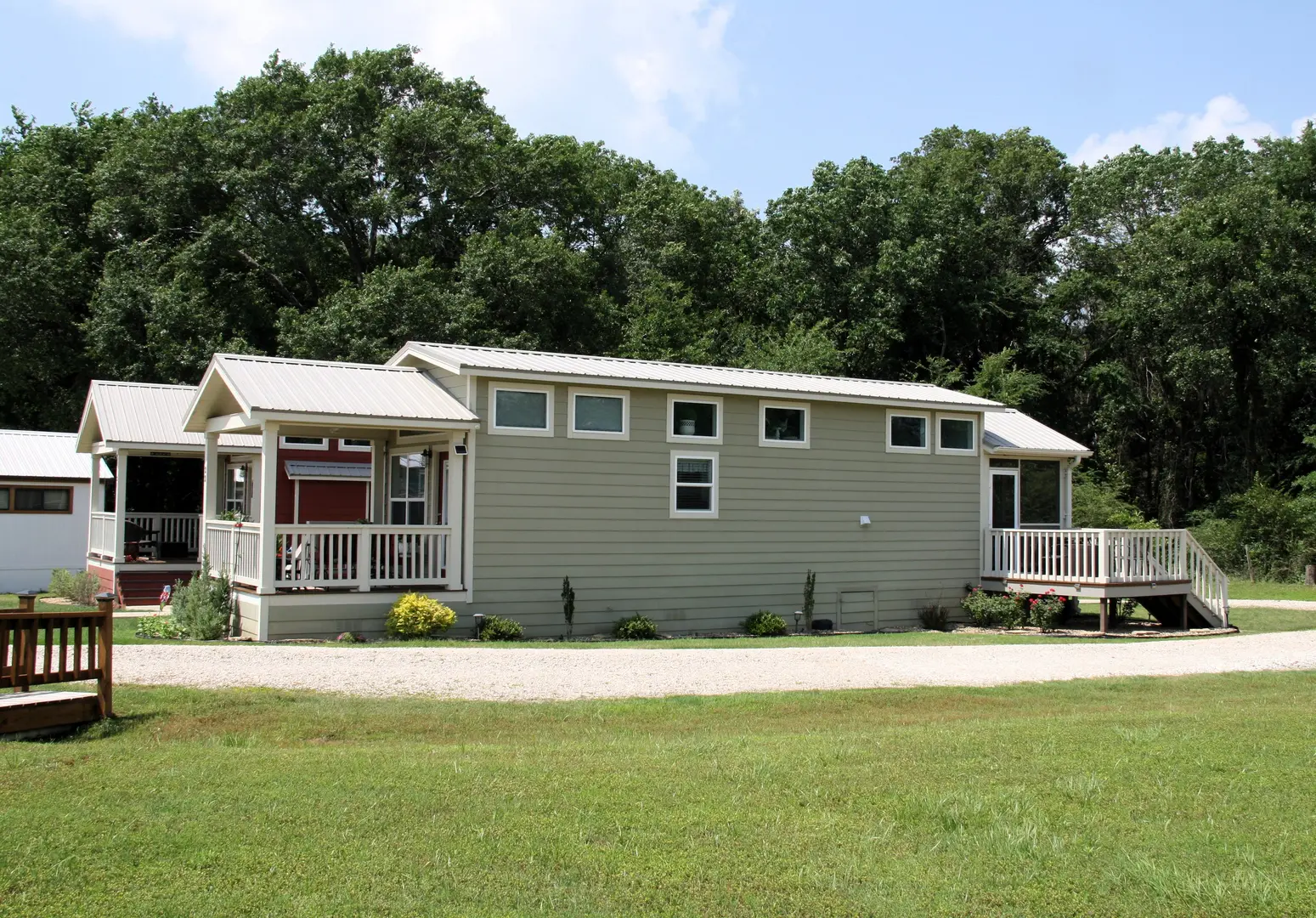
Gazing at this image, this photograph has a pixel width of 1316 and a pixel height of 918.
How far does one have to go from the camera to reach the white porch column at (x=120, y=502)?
20234 millimetres

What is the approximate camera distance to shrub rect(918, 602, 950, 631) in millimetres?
20016

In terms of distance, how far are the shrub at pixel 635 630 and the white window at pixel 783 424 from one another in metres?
3.60

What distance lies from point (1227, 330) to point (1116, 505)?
7.63 m

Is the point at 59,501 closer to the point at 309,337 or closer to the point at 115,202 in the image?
the point at 309,337

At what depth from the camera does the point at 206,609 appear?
1513cm

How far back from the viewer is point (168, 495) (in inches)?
973

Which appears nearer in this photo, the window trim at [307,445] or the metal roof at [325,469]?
the metal roof at [325,469]

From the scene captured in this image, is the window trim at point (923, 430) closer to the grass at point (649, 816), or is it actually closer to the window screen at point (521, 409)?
the window screen at point (521, 409)

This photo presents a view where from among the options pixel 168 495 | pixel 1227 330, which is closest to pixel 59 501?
pixel 168 495

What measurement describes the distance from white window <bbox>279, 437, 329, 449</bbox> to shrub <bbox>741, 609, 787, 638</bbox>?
8.42m

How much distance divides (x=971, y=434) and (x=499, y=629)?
389 inches

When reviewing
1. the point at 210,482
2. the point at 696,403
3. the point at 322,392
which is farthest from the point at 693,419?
the point at 210,482

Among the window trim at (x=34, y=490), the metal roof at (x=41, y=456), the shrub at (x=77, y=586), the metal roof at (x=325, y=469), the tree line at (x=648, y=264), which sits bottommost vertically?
the shrub at (x=77, y=586)

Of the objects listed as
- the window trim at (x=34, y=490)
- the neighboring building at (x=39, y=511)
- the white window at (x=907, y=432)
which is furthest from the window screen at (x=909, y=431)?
the window trim at (x=34, y=490)
